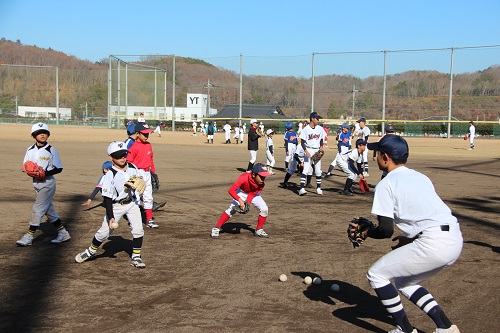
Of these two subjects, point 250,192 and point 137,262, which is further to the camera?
point 250,192

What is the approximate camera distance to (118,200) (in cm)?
677

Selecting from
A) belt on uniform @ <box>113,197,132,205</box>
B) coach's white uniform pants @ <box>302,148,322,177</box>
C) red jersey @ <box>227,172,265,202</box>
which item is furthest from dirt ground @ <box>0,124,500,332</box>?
coach's white uniform pants @ <box>302,148,322,177</box>

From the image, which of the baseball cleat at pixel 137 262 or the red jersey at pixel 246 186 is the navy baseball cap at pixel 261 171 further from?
the baseball cleat at pixel 137 262

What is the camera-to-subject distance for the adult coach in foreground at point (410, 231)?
4.14 meters

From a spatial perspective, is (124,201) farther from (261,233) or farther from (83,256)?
(261,233)

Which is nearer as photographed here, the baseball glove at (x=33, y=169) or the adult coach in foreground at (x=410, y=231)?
the adult coach in foreground at (x=410, y=231)

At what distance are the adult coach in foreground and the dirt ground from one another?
0.91m

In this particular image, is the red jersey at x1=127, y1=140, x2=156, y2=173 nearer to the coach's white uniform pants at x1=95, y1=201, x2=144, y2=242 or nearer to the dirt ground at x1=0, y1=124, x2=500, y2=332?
the dirt ground at x1=0, y1=124, x2=500, y2=332

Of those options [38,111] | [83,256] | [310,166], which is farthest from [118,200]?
[38,111]

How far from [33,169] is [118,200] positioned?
5.56 feet

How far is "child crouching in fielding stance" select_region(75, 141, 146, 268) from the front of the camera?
6.69 metres

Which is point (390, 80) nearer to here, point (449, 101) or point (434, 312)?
point (449, 101)

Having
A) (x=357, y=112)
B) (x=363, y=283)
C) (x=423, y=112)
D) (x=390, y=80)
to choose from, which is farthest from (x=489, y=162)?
(x=357, y=112)

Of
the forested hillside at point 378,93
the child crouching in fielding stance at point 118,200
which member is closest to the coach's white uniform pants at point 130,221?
the child crouching in fielding stance at point 118,200
